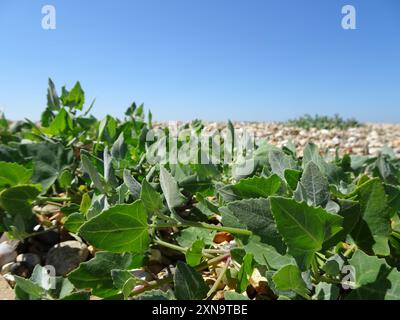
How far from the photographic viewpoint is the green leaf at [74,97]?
94.3 inches

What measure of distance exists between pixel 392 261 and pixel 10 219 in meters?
1.33

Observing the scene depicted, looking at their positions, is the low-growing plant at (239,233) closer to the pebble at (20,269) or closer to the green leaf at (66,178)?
the green leaf at (66,178)

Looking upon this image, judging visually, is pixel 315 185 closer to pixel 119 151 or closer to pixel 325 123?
pixel 119 151

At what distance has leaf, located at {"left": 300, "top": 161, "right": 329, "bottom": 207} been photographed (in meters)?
0.84

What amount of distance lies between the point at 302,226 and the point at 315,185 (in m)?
0.12

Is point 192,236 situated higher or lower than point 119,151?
lower

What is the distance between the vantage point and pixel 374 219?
93 cm

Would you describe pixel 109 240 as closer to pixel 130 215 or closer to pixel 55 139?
pixel 130 215

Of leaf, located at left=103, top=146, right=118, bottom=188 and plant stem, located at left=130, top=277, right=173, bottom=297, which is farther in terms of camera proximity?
leaf, located at left=103, top=146, right=118, bottom=188

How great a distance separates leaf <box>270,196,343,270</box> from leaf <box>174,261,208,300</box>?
279 mm

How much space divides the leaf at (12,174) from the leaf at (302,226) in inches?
43.9

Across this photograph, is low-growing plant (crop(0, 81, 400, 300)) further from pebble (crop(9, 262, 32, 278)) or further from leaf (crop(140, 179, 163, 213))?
pebble (crop(9, 262, 32, 278))

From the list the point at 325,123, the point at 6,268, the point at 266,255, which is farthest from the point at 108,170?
the point at 325,123

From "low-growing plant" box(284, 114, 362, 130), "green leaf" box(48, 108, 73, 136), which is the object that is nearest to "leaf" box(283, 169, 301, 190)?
"green leaf" box(48, 108, 73, 136)
